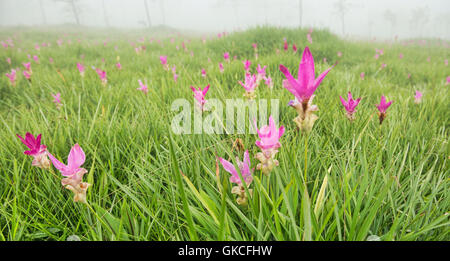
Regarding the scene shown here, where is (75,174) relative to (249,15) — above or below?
below

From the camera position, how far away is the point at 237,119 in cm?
148

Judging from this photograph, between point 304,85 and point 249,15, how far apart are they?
11178 centimetres

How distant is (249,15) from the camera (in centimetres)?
9906

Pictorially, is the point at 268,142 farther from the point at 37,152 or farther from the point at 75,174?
the point at 37,152

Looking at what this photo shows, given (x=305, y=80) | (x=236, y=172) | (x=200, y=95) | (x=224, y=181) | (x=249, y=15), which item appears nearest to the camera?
(x=224, y=181)

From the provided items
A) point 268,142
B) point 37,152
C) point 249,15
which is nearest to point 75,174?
point 37,152

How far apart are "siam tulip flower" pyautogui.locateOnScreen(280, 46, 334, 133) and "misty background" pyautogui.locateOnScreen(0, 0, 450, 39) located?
2842 inches

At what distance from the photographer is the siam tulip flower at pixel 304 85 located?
0.64m

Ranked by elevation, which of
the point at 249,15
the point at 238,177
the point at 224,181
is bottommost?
the point at 238,177

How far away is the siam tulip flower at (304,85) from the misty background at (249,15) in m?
72.2

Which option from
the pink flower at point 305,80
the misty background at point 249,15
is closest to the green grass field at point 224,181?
the pink flower at point 305,80

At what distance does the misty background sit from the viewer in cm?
7419

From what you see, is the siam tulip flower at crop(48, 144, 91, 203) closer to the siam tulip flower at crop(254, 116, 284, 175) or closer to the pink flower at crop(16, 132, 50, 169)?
the pink flower at crop(16, 132, 50, 169)
